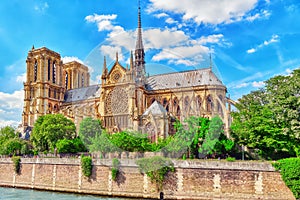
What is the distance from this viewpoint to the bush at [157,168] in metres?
27.6

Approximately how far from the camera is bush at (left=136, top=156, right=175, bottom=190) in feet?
90.7

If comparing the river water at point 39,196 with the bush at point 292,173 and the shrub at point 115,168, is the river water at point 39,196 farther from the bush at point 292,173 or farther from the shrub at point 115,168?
the bush at point 292,173

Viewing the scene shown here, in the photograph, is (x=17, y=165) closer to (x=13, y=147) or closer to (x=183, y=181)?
(x=13, y=147)

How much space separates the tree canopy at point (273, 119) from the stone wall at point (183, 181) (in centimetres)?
451

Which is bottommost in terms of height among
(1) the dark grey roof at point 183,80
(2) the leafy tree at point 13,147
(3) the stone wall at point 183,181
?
(3) the stone wall at point 183,181

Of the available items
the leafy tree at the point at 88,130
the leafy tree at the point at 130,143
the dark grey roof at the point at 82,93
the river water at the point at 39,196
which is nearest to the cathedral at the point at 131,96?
the dark grey roof at the point at 82,93

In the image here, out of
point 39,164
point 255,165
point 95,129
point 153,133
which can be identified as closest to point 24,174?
point 39,164

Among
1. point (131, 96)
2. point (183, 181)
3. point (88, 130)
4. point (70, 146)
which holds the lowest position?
point (183, 181)

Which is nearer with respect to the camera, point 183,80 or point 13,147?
point 13,147

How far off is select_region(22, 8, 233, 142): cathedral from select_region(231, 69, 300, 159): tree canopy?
315 inches

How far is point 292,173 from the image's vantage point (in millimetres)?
23453

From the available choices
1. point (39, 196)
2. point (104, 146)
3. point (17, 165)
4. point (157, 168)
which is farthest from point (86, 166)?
point (17, 165)

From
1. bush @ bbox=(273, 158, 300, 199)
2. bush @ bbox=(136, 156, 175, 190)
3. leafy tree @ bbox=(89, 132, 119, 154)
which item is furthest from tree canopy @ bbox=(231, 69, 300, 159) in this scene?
leafy tree @ bbox=(89, 132, 119, 154)

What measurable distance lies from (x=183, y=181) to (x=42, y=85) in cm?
5067
